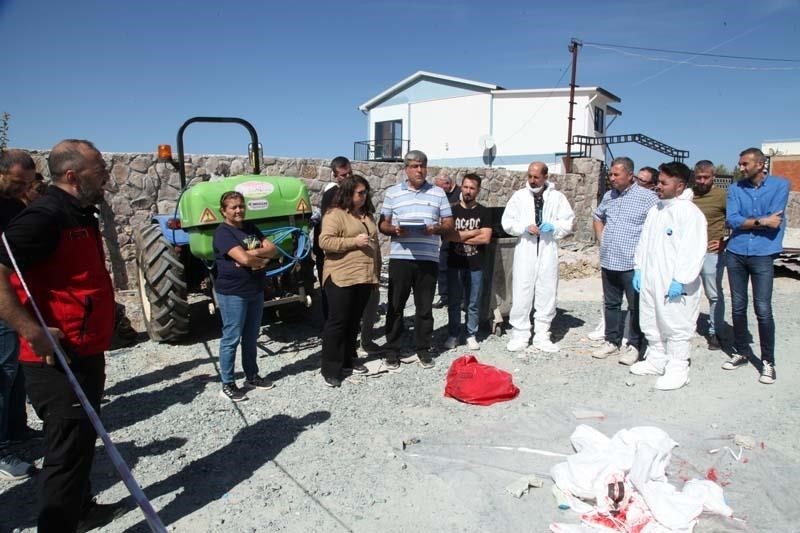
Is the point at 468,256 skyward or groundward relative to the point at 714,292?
skyward

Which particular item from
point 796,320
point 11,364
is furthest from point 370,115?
point 11,364

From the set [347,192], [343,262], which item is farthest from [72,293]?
[347,192]

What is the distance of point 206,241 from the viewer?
4859 millimetres

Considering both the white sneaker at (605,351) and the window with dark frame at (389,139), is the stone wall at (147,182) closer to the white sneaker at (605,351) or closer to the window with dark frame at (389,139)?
the white sneaker at (605,351)

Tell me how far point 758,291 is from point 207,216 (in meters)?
4.90

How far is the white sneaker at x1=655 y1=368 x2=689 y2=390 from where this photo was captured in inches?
177

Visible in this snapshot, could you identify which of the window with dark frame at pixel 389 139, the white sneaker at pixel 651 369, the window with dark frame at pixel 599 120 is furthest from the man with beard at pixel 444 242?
the window with dark frame at pixel 599 120

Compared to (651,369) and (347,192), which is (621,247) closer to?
(651,369)

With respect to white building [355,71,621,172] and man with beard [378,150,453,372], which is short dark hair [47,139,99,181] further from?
white building [355,71,621,172]

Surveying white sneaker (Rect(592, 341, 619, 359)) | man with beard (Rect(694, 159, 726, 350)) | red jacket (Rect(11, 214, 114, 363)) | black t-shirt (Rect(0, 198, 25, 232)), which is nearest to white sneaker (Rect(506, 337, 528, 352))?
white sneaker (Rect(592, 341, 619, 359))

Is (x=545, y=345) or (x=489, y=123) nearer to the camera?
(x=545, y=345)

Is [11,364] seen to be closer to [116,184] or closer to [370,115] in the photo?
[116,184]

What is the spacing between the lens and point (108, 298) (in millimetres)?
2504

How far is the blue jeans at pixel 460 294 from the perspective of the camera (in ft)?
18.4
